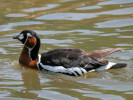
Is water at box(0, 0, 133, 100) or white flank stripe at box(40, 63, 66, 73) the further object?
white flank stripe at box(40, 63, 66, 73)

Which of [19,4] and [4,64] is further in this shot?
[19,4]

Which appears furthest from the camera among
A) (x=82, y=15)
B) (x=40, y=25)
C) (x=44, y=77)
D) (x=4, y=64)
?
(x=82, y=15)

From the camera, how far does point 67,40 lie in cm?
1237

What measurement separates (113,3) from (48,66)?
24.6 feet

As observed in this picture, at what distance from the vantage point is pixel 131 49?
36.8 ft

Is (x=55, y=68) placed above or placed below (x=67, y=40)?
below

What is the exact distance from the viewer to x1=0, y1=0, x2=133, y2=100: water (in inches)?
328

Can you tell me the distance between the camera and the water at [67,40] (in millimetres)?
8328

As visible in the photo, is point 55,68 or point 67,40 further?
point 67,40

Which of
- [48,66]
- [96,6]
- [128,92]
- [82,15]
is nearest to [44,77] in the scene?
[48,66]

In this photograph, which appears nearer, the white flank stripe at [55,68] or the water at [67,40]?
the water at [67,40]

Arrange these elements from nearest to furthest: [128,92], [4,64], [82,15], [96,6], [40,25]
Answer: [128,92]
[4,64]
[40,25]
[82,15]
[96,6]

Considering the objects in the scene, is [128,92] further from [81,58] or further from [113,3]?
[113,3]

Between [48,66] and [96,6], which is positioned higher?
[96,6]
